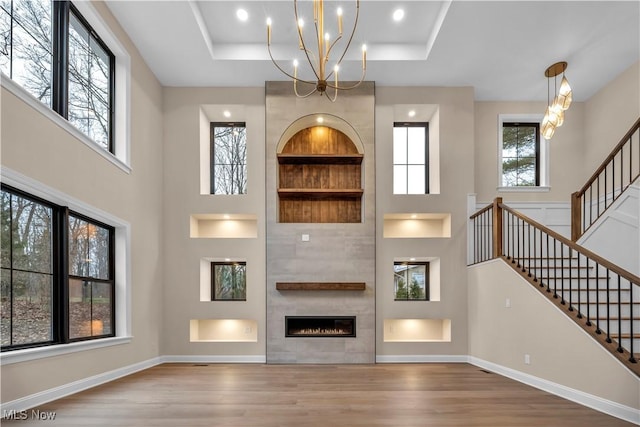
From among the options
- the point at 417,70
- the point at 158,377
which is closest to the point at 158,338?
the point at 158,377

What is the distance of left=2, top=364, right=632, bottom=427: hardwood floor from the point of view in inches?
134

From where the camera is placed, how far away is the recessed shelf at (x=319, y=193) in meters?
6.51

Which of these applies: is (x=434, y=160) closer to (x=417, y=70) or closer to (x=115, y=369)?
(x=417, y=70)

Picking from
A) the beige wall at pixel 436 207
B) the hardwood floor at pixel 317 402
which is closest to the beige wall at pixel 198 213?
the hardwood floor at pixel 317 402

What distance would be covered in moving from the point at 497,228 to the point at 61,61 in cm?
537

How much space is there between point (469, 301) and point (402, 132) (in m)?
2.95

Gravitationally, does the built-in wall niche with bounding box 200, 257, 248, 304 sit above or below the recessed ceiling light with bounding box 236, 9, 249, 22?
below

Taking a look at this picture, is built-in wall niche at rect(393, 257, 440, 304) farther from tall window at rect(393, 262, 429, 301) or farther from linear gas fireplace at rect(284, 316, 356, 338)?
linear gas fireplace at rect(284, 316, 356, 338)

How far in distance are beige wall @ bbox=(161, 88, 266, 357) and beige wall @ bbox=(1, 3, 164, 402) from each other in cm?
19

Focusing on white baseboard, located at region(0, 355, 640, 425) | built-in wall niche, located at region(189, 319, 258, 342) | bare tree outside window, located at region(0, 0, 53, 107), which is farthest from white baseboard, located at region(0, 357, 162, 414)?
bare tree outside window, located at region(0, 0, 53, 107)

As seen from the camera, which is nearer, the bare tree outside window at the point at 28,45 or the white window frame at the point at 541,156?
the bare tree outside window at the point at 28,45

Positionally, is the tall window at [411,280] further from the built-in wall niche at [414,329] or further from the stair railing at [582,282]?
the stair railing at [582,282]

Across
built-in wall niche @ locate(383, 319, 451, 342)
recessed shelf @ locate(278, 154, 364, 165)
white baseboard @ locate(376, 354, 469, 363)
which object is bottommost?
white baseboard @ locate(376, 354, 469, 363)

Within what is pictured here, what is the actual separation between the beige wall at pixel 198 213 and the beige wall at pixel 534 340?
311 cm
